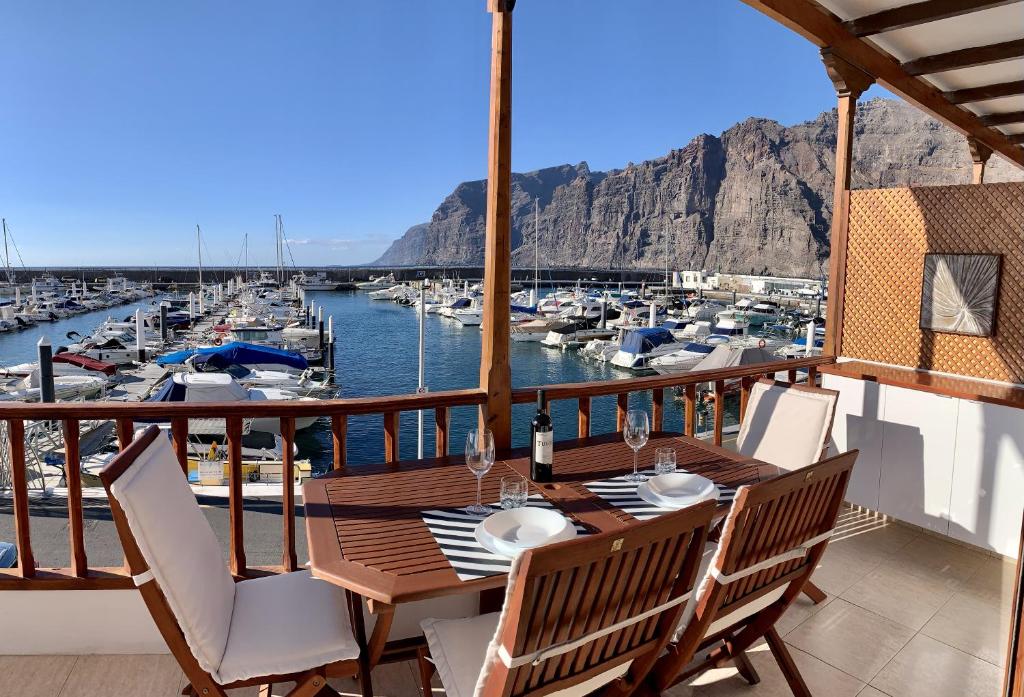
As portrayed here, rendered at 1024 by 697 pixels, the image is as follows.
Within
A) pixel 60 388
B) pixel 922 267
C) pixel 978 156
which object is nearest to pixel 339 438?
pixel 922 267

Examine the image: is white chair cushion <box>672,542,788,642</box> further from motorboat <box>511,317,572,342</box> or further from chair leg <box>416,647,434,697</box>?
motorboat <box>511,317,572,342</box>

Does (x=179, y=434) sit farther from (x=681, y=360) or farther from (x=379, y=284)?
(x=379, y=284)

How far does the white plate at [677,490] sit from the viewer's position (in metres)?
2.01

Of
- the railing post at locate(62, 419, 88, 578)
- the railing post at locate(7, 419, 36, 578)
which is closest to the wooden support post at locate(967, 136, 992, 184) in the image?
the railing post at locate(62, 419, 88, 578)

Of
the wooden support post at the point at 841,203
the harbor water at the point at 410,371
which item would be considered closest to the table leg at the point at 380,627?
the wooden support post at the point at 841,203

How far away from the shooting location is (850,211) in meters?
4.32

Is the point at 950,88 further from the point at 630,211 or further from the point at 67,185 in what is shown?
the point at 630,211

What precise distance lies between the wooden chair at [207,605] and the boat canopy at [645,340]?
22.4 metres

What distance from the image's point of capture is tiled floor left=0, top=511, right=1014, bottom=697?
218 centimetres

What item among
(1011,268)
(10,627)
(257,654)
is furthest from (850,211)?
(10,627)

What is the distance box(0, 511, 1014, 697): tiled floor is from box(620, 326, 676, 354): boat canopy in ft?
66.8

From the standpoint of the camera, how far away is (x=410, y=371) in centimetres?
2628

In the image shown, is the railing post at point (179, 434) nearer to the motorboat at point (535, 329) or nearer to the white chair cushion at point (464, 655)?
the white chair cushion at point (464, 655)

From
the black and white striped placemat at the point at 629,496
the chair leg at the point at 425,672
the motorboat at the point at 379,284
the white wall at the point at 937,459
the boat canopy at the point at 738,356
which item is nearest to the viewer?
the chair leg at the point at 425,672
